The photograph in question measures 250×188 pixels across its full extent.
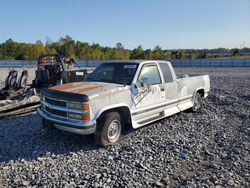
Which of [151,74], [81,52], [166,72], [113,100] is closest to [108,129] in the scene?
[113,100]

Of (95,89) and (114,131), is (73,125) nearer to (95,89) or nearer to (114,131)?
(95,89)

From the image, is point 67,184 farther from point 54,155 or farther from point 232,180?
point 232,180

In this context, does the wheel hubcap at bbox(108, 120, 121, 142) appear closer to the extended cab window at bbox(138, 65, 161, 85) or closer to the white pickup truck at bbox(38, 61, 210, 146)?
the white pickup truck at bbox(38, 61, 210, 146)

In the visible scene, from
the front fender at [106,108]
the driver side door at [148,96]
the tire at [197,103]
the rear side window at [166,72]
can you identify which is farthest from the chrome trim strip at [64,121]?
the tire at [197,103]

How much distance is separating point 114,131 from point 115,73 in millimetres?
1556

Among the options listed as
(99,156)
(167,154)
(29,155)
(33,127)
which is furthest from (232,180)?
(33,127)

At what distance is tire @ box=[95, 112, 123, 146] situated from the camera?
5.32 m

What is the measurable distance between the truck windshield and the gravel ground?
4.51ft

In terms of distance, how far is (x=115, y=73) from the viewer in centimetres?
648

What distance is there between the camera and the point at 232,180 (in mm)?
4203

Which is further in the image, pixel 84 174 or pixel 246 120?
pixel 246 120

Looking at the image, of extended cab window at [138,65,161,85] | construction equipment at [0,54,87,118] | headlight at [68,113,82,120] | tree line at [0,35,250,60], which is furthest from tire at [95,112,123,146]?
tree line at [0,35,250,60]

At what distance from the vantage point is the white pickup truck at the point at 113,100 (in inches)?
201

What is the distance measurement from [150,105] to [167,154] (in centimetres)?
151
